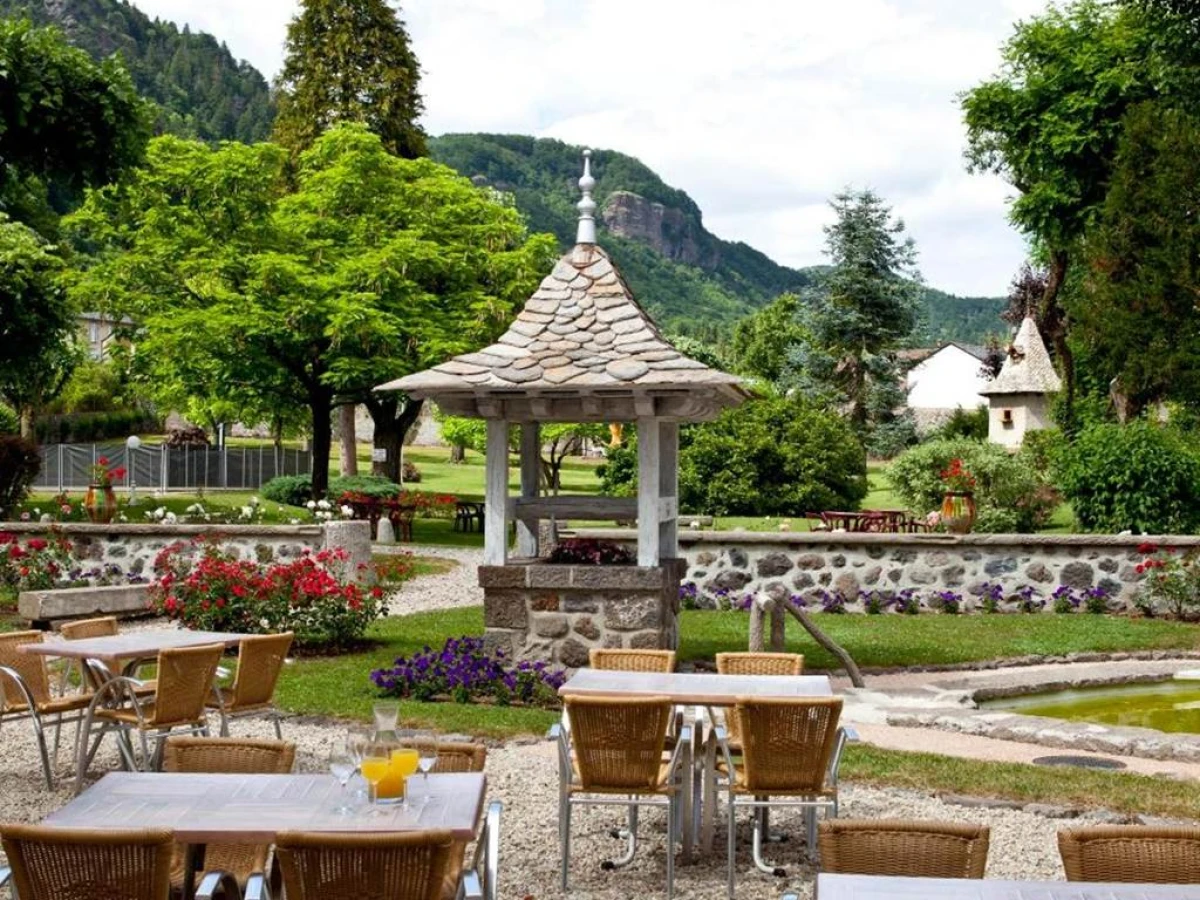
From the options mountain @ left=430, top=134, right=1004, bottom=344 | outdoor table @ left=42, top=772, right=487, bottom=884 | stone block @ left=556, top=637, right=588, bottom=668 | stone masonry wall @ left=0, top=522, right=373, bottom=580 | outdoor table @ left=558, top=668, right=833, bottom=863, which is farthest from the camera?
mountain @ left=430, top=134, right=1004, bottom=344

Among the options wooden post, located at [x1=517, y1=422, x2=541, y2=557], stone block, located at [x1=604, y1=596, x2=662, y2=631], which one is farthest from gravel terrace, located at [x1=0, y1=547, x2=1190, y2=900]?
wooden post, located at [x1=517, y1=422, x2=541, y2=557]

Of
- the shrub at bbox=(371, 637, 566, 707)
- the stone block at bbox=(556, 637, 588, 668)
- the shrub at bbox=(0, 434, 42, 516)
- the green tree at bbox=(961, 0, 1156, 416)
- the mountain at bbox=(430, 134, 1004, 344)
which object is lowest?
the shrub at bbox=(371, 637, 566, 707)

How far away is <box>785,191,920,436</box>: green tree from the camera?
145 ft

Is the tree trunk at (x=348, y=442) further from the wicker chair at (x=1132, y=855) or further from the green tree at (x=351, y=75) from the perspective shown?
the wicker chair at (x=1132, y=855)

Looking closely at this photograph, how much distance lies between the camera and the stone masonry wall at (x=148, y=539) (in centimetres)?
1933

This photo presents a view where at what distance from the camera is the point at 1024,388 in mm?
44062

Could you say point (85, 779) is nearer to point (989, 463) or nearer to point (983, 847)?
point (983, 847)

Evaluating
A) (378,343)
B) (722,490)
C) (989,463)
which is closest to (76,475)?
(378,343)

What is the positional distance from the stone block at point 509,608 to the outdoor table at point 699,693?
394 cm

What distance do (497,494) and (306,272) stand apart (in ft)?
59.7

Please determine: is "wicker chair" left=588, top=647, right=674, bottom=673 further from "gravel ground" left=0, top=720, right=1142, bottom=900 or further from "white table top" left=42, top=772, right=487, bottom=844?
"white table top" left=42, top=772, right=487, bottom=844

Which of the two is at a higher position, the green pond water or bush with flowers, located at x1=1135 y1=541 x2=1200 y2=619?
bush with flowers, located at x1=1135 y1=541 x2=1200 y2=619

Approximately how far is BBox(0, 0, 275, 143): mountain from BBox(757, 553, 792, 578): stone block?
91600 millimetres

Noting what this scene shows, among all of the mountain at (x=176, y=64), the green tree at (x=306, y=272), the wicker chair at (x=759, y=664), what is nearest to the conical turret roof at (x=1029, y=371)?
the green tree at (x=306, y=272)
